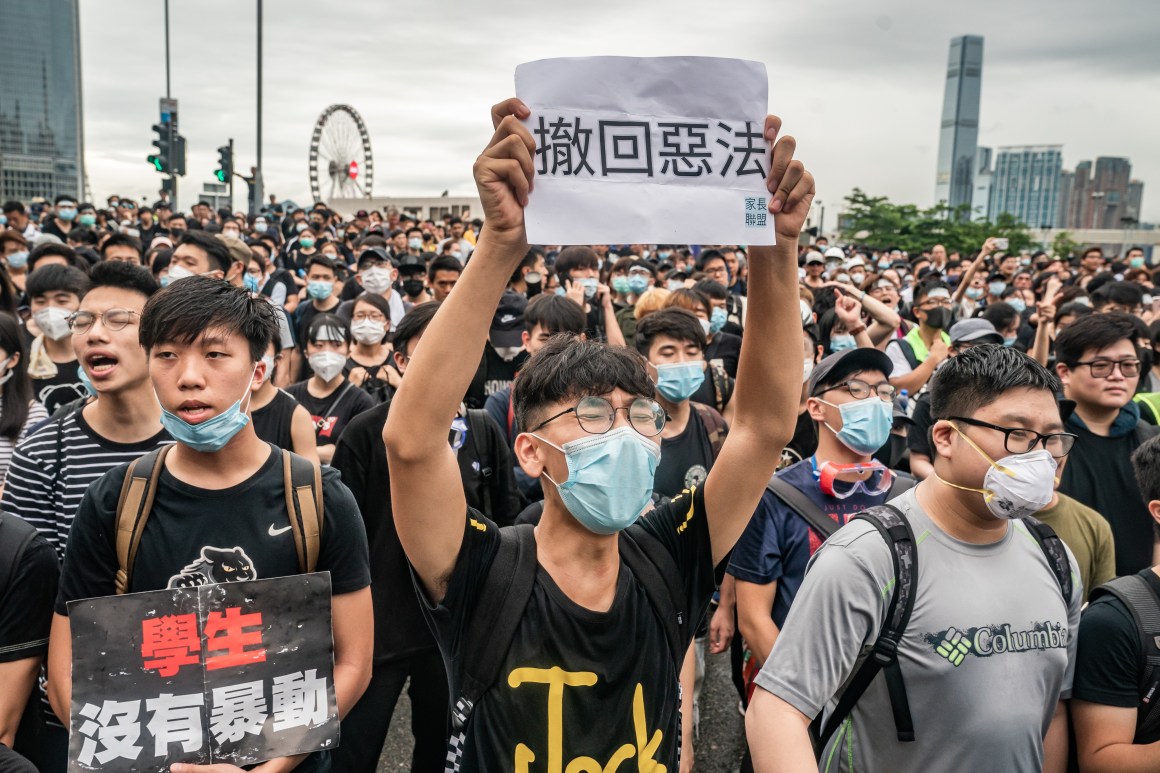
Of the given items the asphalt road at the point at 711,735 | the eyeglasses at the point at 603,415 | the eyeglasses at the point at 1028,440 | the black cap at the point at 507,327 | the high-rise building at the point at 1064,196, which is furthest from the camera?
the high-rise building at the point at 1064,196

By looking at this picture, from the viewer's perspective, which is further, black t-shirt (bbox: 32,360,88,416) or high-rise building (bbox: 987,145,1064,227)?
high-rise building (bbox: 987,145,1064,227)

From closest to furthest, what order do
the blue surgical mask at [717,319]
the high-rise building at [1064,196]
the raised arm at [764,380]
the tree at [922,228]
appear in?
the raised arm at [764,380] → the blue surgical mask at [717,319] → the tree at [922,228] → the high-rise building at [1064,196]

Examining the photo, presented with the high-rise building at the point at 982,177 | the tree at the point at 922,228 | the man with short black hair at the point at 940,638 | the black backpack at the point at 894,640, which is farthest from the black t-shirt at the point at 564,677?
the high-rise building at the point at 982,177

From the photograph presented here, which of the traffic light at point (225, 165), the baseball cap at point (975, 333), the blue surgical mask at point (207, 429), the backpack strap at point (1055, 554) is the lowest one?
the backpack strap at point (1055, 554)

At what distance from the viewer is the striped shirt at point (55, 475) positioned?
8.05 ft

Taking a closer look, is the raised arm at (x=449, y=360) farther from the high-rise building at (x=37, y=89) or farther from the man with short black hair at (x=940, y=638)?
the high-rise building at (x=37, y=89)

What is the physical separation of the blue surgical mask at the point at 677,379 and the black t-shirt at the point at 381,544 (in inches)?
50.7

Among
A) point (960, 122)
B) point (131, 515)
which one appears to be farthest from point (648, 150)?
point (960, 122)

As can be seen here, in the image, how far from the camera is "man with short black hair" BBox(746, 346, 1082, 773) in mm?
1923

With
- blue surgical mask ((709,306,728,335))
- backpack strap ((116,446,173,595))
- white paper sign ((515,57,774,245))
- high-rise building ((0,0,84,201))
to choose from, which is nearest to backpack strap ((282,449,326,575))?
backpack strap ((116,446,173,595))

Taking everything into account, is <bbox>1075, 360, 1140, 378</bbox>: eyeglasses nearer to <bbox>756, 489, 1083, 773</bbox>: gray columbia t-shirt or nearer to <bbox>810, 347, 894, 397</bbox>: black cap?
<bbox>810, 347, 894, 397</bbox>: black cap

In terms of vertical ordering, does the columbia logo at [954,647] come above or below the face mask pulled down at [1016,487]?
below

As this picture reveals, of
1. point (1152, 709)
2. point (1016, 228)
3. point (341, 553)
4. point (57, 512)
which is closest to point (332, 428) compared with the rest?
point (57, 512)

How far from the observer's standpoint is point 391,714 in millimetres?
2965
